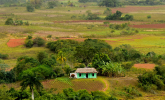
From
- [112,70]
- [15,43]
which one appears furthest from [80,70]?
[15,43]

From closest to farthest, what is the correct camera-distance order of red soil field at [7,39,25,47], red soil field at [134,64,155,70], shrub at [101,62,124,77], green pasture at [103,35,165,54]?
shrub at [101,62,124,77], red soil field at [134,64,155,70], green pasture at [103,35,165,54], red soil field at [7,39,25,47]

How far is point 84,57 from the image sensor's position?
33.8 meters

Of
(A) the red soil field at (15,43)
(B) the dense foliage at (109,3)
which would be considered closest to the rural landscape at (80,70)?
(A) the red soil field at (15,43)

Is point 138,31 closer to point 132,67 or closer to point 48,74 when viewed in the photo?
point 132,67

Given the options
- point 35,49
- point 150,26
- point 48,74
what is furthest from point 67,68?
point 150,26

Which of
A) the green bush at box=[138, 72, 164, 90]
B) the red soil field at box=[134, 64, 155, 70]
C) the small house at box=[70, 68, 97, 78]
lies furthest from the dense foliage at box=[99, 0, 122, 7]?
the green bush at box=[138, 72, 164, 90]

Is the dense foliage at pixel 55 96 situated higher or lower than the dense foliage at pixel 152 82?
higher

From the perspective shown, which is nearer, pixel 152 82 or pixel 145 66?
pixel 152 82

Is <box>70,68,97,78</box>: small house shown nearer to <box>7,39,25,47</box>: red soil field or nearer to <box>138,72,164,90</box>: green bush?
<box>138,72,164,90</box>: green bush

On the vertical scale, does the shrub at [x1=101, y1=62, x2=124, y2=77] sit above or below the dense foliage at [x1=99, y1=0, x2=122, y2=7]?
below

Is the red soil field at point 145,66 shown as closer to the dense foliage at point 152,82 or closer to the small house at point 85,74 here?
the dense foliage at point 152,82

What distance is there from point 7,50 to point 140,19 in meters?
58.5

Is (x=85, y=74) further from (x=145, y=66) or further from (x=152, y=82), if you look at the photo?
(x=145, y=66)

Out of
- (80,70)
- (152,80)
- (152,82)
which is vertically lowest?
(152,82)
